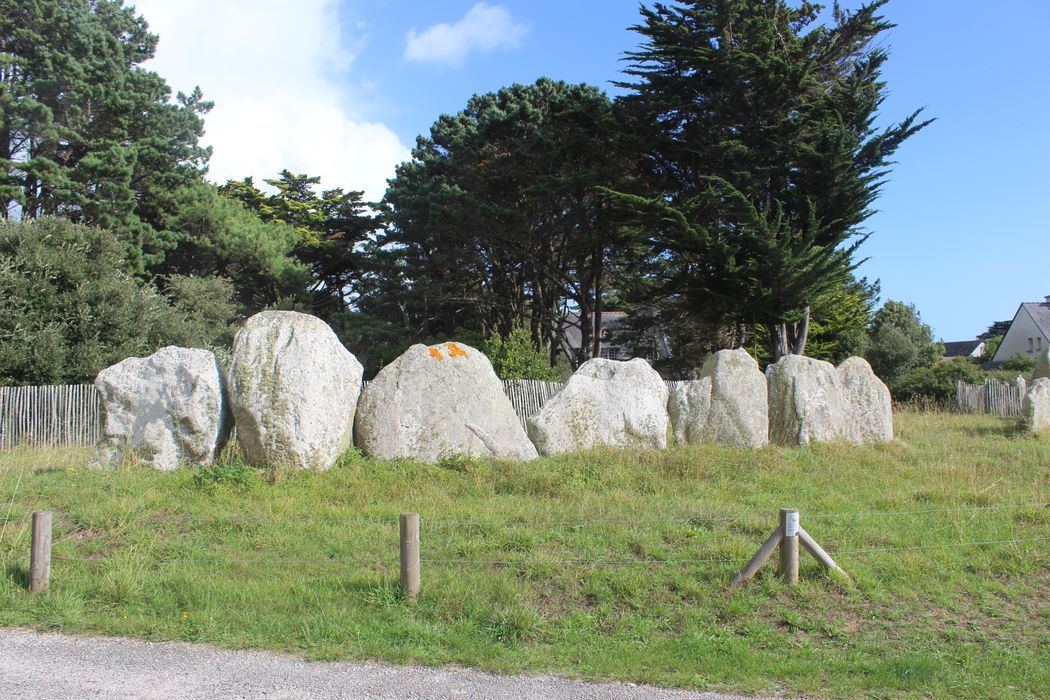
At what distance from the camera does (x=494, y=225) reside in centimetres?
2802

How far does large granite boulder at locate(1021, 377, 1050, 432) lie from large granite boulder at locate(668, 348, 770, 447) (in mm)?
8014

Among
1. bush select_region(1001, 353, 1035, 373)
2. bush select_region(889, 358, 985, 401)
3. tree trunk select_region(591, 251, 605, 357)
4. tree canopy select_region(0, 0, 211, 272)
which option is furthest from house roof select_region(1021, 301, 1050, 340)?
tree canopy select_region(0, 0, 211, 272)

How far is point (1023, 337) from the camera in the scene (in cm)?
5250

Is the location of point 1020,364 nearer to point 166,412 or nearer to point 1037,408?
point 1037,408

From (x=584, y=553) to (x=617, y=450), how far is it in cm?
474

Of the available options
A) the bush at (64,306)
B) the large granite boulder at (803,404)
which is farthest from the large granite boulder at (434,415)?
the bush at (64,306)

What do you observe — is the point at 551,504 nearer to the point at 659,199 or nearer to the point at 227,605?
the point at 227,605

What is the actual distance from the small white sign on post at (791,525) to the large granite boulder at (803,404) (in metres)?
7.66

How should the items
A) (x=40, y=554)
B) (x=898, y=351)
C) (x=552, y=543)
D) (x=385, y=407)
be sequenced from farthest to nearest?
(x=898, y=351), (x=385, y=407), (x=552, y=543), (x=40, y=554)

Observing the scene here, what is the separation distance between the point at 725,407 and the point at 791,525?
707cm

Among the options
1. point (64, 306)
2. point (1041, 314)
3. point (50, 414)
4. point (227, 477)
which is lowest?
point (227, 477)

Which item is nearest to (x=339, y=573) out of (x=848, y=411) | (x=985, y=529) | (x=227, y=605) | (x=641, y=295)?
(x=227, y=605)

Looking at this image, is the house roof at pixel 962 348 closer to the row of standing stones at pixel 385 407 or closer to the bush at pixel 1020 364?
the bush at pixel 1020 364

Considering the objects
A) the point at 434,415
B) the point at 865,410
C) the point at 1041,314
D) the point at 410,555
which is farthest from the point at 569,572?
the point at 1041,314
